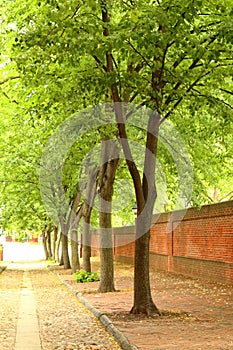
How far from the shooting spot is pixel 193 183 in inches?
859

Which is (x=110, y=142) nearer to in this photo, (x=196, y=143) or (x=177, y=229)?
(x=196, y=143)

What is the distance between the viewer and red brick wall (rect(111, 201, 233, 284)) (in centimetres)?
2067

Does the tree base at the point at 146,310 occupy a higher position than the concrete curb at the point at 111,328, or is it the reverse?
the tree base at the point at 146,310

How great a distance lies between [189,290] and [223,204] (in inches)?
128

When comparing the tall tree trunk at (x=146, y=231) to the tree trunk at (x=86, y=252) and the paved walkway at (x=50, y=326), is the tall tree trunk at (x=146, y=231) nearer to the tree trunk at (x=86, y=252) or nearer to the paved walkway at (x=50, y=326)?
the paved walkway at (x=50, y=326)

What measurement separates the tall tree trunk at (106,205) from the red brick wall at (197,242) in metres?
3.65

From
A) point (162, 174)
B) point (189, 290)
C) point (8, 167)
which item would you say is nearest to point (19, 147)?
point (8, 167)

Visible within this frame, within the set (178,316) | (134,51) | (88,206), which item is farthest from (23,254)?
(134,51)

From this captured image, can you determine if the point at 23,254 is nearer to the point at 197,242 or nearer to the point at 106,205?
the point at 197,242

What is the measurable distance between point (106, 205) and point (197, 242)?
224 inches

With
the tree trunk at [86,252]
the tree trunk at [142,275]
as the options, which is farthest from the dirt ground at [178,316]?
the tree trunk at [86,252]

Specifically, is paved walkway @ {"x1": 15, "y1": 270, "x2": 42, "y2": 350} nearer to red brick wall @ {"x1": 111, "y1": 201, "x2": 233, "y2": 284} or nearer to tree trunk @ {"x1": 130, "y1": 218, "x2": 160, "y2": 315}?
tree trunk @ {"x1": 130, "y1": 218, "x2": 160, "y2": 315}

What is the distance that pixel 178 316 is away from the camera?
12.7 metres

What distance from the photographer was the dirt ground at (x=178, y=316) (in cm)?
946
